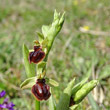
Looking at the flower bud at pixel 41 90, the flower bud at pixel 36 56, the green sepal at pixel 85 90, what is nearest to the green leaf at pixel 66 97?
the green sepal at pixel 85 90

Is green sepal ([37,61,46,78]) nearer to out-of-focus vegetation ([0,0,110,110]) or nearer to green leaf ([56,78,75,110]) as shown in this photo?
green leaf ([56,78,75,110])

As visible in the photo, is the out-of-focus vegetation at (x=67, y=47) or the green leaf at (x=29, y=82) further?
the out-of-focus vegetation at (x=67, y=47)

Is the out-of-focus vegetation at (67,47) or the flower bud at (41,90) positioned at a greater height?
the flower bud at (41,90)

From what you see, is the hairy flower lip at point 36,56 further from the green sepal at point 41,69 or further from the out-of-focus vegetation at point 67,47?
the out-of-focus vegetation at point 67,47

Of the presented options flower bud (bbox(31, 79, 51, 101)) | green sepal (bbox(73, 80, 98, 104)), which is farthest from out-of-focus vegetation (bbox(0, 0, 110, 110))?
flower bud (bbox(31, 79, 51, 101))

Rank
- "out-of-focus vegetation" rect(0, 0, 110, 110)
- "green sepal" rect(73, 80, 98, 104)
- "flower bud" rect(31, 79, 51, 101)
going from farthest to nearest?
"out-of-focus vegetation" rect(0, 0, 110, 110), "green sepal" rect(73, 80, 98, 104), "flower bud" rect(31, 79, 51, 101)

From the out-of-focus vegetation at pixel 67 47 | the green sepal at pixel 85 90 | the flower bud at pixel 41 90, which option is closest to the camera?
the flower bud at pixel 41 90

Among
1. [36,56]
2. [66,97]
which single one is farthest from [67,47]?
[36,56]

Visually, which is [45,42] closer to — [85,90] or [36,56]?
[36,56]
